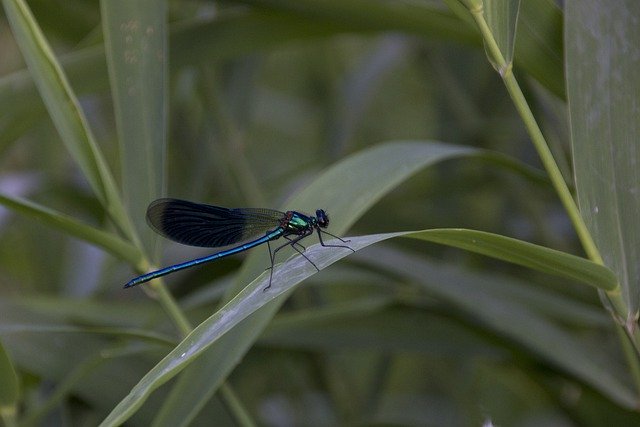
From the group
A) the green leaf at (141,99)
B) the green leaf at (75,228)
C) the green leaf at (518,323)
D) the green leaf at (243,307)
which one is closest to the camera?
the green leaf at (243,307)

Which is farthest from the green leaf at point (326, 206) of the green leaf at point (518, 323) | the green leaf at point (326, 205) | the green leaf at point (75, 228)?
the green leaf at point (518, 323)

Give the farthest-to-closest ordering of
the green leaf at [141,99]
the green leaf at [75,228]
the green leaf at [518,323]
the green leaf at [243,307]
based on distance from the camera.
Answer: the green leaf at [518,323] < the green leaf at [141,99] < the green leaf at [75,228] < the green leaf at [243,307]

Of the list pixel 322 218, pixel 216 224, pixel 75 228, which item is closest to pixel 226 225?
pixel 216 224

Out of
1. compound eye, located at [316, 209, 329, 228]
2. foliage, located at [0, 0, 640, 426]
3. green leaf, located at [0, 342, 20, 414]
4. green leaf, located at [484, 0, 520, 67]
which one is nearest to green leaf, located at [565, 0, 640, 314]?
foliage, located at [0, 0, 640, 426]

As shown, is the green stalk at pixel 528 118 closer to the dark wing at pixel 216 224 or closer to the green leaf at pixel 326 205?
the green leaf at pixel 326 205

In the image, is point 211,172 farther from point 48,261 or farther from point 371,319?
point 371,319

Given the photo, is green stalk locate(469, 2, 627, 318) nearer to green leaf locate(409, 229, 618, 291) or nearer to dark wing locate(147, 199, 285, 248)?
green leaf locate(409, 229, 618, 291)

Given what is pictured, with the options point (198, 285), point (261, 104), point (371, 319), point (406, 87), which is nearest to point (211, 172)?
point (198, 285)
